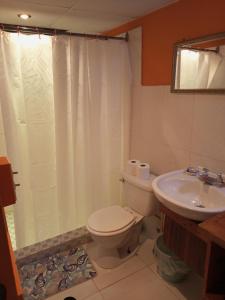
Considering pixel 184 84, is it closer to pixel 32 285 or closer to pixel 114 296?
pixel 114 296

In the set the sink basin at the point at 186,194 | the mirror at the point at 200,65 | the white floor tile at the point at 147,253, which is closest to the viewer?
the sink basin at the point at 186,194

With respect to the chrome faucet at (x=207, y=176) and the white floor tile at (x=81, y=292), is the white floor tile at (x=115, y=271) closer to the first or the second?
the white floor tile at (x=81, y=292)

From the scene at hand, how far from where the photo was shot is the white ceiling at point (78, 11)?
1.61 meters

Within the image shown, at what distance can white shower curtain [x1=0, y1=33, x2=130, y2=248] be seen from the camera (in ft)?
5.74

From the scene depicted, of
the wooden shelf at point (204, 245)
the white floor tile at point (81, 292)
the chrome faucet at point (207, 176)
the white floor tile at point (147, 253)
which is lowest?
the white floor tile at point (81, 292)

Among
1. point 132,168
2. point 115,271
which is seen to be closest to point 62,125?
point 132,168

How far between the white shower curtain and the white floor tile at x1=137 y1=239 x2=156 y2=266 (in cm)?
55

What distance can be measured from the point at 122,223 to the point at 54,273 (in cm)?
69

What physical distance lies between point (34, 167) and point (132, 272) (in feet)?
3.94

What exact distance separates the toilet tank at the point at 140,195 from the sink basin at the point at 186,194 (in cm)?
30

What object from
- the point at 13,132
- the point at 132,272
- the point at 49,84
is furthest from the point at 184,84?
the point at 132,272

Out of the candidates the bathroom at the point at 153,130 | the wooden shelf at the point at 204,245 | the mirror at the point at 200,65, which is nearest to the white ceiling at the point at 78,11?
the bathroom at the point at 153,130

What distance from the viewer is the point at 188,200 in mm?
1544

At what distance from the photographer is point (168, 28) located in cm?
177
